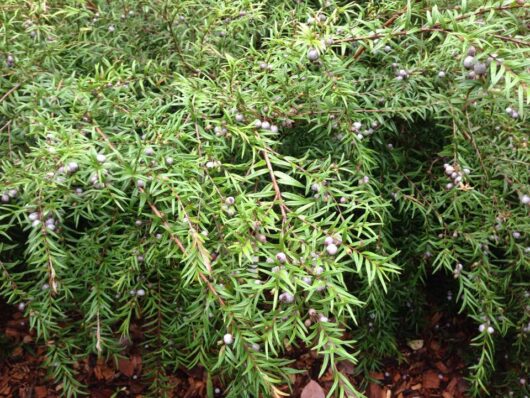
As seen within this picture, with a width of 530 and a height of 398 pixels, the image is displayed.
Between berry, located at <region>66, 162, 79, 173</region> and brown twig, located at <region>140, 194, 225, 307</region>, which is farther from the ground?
berry, located at <region>66, 162, 79, 173</region>

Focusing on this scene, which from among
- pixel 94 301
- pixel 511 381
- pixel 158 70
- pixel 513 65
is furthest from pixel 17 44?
pixel 511 381

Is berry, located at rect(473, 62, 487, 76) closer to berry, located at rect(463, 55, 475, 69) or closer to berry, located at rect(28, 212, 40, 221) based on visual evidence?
berry, located at rect(463, 55, 475, 69)

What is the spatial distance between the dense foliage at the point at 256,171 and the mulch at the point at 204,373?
25 cm

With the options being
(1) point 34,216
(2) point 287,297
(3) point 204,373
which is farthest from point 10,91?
(3) point 204,373

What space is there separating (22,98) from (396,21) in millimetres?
1679

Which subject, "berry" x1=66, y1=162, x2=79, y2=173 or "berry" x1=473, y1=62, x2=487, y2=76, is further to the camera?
"berry" x1=66, y1=162, x2=79, y2=173

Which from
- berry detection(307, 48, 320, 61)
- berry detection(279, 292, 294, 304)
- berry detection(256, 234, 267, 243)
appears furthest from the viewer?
berry detection(307, 48, 320, 61)

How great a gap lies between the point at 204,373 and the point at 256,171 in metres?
1.60

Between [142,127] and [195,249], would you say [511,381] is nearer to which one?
[195,249]

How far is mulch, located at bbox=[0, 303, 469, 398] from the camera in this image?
10.2ft

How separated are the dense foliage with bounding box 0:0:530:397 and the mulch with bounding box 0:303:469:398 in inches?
9.9

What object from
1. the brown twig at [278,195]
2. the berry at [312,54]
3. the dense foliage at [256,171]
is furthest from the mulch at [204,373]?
the berry at [312,54]

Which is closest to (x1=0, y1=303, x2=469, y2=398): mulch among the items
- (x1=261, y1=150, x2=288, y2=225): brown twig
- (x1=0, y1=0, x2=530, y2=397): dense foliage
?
(x1=0, y1=0, x2=530, y2=397): dense foliage

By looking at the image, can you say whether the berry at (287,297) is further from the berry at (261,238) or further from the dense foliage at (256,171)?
the berry at (261,238)
